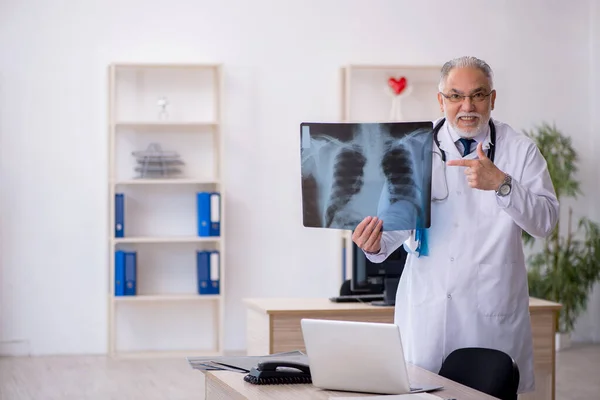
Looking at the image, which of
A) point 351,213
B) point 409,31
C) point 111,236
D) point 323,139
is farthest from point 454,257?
point 409,31

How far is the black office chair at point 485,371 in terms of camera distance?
2.49m

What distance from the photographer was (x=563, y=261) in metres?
6.75

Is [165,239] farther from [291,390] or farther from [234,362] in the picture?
[291,390]

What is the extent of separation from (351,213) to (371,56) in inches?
177

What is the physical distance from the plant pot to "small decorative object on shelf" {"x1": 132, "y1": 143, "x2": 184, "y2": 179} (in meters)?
3.08

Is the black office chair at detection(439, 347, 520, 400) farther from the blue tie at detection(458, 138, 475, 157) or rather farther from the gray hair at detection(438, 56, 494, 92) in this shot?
the gray hair at detection(438, 56, 494, 92)

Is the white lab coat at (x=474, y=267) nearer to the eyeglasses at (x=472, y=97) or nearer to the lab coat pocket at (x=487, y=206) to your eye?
the lab coat pocket at (x=487, y=206)

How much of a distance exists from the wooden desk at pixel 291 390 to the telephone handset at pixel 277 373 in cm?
2

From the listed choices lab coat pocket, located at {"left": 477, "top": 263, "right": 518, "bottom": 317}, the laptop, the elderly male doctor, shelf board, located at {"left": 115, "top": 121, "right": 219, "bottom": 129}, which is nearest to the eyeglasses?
the elderly male doctor

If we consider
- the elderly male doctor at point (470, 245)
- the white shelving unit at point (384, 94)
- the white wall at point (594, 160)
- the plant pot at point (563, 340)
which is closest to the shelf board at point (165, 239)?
Result: the white shelving unit at point (384, 94)

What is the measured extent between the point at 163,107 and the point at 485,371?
174 inches

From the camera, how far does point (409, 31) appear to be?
6.96 metres

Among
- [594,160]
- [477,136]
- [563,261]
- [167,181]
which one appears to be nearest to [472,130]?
[477,136]

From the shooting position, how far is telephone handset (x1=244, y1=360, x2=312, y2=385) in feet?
7.91
